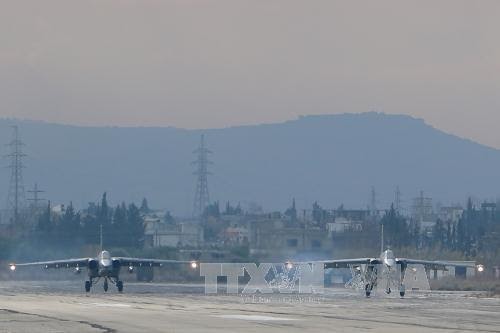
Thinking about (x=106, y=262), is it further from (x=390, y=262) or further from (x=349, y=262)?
(x=390, y=262)

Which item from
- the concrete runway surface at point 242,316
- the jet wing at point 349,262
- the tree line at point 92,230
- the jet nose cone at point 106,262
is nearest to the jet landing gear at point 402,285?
the jet wing at point 349,262

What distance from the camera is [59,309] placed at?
60.5m

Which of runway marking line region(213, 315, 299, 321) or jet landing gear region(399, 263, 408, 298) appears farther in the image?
jet landing gear region(399, 263, 408, 298)

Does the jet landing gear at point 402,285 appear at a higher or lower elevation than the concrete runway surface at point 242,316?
higher

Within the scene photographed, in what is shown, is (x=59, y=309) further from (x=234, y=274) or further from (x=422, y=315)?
(x=234, y=274)

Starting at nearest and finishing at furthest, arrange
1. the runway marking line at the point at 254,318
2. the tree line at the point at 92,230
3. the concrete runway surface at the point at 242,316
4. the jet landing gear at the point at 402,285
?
the concrete runway surface at the point at 242,316
the runway marking line at the point at 254,318
the jet landing gear at the point at 402,285
the tree line at the point at 92,230

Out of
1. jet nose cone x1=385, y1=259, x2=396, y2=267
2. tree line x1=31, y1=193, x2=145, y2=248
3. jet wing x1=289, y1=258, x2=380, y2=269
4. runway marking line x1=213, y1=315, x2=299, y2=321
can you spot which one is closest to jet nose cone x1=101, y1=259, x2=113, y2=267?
jet wing x1=289, y1=258, x2=380, y2=269

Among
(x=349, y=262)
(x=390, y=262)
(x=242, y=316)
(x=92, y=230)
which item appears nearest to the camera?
(x=242, y=316)

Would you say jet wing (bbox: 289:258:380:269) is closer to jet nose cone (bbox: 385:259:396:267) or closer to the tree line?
jet nose cone (bbox: 385:259:396:267)

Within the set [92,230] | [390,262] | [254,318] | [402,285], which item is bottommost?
[254,318]

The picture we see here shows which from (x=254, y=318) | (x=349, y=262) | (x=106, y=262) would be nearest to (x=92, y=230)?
(x=106, y=262)

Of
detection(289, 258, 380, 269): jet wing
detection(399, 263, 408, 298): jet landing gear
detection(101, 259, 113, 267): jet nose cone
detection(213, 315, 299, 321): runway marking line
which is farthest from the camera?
detection(101, 259, 113, 267): jet nose cone

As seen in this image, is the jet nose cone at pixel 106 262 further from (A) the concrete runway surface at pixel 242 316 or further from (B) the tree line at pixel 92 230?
(B) the tree line at pixel 92 230

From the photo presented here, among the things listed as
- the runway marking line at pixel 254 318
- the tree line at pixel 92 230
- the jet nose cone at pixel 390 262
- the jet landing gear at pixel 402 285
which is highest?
the tree line at pixel 92 230
